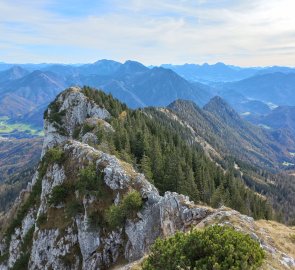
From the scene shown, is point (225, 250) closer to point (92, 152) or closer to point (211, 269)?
point (211, 269)

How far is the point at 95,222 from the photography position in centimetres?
5281

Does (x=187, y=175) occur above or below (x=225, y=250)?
below

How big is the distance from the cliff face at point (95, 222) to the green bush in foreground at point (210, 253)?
18.4 ft

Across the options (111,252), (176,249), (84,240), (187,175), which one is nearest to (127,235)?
(111,252)

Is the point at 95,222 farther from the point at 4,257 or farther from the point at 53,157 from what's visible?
the point at 4,257

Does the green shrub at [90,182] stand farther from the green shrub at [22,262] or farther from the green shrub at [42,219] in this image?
the green shrub at [22,262]

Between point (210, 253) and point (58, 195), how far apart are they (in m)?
43.6

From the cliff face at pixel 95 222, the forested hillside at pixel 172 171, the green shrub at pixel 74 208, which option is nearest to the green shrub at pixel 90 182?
the cliff face at pixel 95 222

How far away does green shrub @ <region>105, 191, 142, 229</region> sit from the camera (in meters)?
47.9

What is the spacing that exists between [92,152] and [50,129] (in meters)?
64.9

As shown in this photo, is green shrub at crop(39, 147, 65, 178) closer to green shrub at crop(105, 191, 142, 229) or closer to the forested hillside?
the forested hillside

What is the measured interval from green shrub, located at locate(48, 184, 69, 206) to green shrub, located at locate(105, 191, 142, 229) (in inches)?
639

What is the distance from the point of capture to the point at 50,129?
124750 millimetres

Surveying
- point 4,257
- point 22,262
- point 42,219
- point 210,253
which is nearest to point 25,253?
point 22,262
